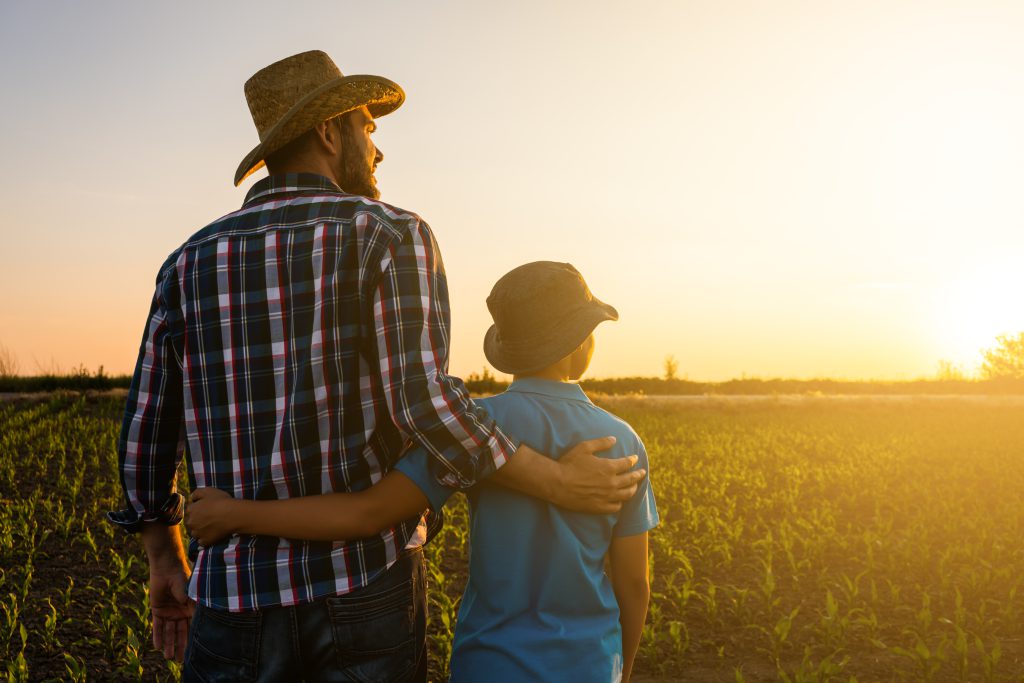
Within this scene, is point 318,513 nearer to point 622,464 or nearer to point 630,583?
point 622,464

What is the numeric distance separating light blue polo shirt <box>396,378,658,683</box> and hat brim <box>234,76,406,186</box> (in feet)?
3.05

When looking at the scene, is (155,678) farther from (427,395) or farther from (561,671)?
(427,395)

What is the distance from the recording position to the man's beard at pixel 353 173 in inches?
86.4

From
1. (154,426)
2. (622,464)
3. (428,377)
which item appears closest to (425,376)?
(428,377)

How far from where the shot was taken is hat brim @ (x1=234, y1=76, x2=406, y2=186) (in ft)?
6.88

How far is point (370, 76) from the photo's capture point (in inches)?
86.8

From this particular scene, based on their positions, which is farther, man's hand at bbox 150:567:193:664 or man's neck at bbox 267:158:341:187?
man's hand at bbox 150:567:193:664

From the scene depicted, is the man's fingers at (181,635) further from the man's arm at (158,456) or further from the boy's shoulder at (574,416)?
the boy's shoulder at (574,416)

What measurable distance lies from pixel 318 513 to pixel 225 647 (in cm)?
43

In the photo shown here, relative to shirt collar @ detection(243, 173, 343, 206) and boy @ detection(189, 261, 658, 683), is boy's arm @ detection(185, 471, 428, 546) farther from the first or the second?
shirt collar @ detection(243, 173, 343, 206)

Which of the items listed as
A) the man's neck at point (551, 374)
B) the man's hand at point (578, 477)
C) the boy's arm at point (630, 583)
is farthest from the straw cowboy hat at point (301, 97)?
the boy's arm at point (630, 583)

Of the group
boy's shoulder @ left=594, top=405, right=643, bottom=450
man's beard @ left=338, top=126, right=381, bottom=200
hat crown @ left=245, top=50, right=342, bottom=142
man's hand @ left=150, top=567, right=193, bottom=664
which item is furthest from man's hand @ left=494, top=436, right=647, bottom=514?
hat crown @ left=245, top=50, right=342, bottom=142

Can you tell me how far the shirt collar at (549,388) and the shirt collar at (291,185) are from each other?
0.76 meters

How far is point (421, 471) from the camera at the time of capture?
6.22ft
